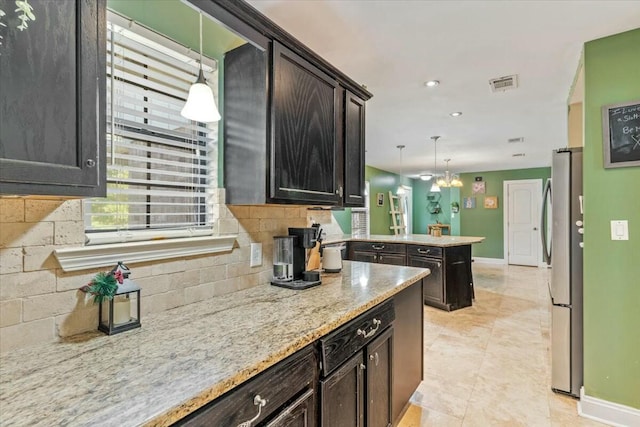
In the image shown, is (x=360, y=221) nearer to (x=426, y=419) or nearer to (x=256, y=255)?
(x=426, y=419)

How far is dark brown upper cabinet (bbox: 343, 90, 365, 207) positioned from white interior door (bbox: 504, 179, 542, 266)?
7.15m

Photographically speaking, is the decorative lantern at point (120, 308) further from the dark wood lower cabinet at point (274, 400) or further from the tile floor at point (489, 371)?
the tile floor at point (489, 371)

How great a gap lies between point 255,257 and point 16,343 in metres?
0.99

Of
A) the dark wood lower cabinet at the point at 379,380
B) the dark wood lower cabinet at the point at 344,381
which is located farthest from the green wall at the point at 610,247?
the dark wood lower cabinet at the point at 379,380

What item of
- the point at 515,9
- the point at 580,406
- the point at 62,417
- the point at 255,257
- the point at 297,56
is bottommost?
the point at 580,406

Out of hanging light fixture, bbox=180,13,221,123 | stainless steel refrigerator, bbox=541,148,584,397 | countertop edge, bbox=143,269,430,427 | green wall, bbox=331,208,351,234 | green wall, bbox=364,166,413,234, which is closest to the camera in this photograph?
countertop edge, bbox=143,269,430,427

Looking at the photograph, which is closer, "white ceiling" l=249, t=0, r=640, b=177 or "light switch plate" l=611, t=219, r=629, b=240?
"white ceiling" l=249, t=0, r=640, b=177

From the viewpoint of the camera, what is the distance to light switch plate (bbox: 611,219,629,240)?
77.7 inches

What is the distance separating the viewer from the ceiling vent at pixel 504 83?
269 cm

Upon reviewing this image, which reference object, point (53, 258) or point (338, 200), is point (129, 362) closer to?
point (53, 258)

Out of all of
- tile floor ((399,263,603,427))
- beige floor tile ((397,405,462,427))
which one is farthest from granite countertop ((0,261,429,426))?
tile floor ((399,263,603,427))

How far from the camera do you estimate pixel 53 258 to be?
104cm

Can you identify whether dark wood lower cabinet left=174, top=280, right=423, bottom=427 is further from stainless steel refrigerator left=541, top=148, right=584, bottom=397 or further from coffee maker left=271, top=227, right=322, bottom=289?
stainless steel refrigerator left=541, top=148, right=584, bottom=397

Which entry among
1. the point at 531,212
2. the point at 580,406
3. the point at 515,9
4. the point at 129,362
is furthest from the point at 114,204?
the point at 531,212
